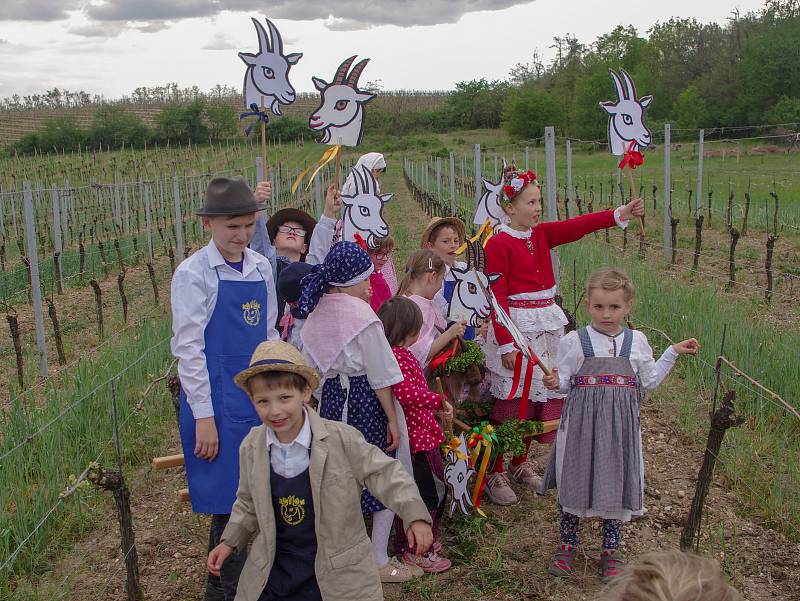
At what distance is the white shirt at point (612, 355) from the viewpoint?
2.83 m

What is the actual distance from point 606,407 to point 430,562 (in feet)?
3.08

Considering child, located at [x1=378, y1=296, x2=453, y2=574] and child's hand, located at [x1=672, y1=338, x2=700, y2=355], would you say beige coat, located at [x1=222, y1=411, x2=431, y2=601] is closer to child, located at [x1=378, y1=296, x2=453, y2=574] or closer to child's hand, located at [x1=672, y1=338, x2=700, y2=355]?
child, located at [x1=378, y1=296, x2=453, y2=574]

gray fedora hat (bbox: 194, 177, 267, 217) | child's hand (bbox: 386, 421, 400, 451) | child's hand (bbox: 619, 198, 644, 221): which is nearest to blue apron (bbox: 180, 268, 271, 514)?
gray fedora hat (bbox: 194, 177, 267, 217)

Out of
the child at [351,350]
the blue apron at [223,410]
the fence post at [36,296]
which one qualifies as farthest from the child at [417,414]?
the fence post at [36,296]

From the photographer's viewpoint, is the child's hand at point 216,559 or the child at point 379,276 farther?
the child at point 379,276

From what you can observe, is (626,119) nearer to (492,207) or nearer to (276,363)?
(492,207)

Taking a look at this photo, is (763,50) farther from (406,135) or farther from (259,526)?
(259,526)

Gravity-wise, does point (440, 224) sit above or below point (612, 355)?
above

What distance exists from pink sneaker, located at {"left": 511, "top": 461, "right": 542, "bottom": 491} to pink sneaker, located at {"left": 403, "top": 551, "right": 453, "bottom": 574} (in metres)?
0.80

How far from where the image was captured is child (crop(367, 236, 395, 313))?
3809 mm

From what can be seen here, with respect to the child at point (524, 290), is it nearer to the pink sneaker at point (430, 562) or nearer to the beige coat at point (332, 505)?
the pink sneaker at point (430, 562)

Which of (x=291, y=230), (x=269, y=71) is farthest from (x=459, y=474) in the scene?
(x=269, y=71)

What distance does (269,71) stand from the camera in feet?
11.5

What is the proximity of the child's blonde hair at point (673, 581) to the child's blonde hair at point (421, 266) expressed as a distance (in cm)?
234
